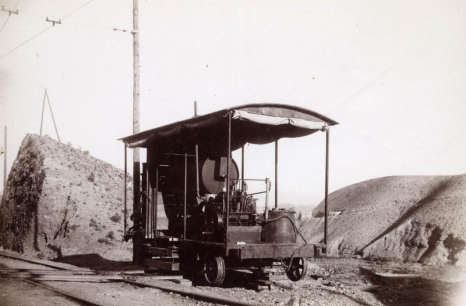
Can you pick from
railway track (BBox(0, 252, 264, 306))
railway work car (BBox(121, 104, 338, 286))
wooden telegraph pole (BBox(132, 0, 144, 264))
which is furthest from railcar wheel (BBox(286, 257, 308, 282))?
wooden telegraph pole (BBox(132, 0, 144, 264))

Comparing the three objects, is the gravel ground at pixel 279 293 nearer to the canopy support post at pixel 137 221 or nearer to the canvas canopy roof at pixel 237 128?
the canopy support post at pixel 137 221

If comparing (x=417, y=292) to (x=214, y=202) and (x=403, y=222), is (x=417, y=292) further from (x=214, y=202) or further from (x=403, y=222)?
(x=403, y=222)

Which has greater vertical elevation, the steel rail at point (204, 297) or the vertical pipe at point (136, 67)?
the vertical pipe at point (136, 67)

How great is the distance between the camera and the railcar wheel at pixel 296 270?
432 inches

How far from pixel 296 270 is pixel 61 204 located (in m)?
19.3

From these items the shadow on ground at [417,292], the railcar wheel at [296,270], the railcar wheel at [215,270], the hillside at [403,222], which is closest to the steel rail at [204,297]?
the railcar wheel at [215,270]

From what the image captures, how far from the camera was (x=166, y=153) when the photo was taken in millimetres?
12484

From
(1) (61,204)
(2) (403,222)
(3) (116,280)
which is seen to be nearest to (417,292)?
(3) (116,280)

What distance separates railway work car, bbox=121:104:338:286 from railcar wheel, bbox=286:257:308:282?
0.02 metres

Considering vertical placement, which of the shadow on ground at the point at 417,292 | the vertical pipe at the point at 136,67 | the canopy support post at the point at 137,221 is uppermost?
the vertical pipe at the point at 136,67

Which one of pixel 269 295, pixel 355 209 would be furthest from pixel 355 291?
pixel 355 209

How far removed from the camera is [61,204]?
89.0 ft

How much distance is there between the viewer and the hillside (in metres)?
23.8

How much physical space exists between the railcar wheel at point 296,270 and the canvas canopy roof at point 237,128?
291 cm
